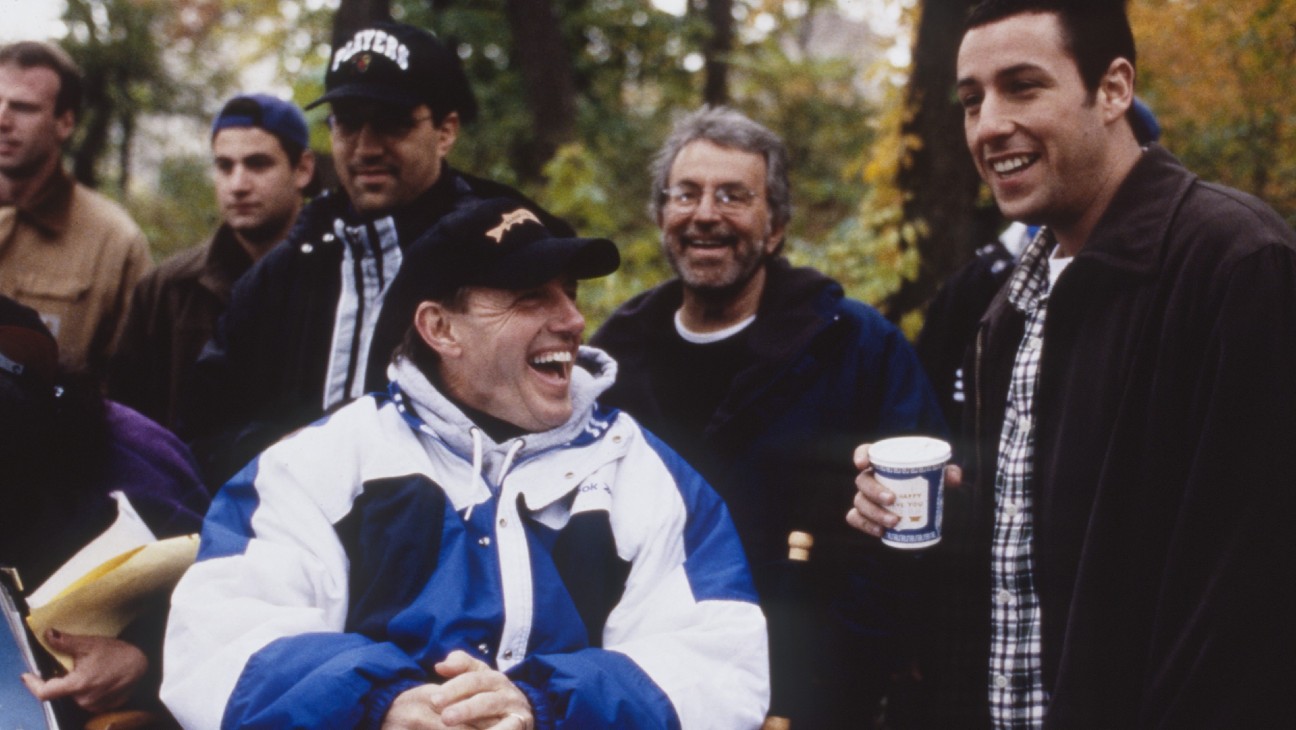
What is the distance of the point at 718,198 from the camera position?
3518 millimetres

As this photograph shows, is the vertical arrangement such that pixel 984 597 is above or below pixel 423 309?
below

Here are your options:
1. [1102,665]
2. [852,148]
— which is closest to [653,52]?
[852,148]

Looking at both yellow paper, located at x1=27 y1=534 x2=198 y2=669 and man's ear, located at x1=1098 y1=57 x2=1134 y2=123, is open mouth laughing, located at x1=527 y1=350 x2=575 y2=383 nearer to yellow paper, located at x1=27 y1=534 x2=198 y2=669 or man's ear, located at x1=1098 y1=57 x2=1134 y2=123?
yellow paper, located at x1=27 y1=534 x2=198 y2=669

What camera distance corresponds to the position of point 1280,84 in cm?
602

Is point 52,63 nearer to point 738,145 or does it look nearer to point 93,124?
point 738,145

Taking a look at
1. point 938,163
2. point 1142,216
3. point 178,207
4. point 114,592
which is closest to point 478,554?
point 114,592

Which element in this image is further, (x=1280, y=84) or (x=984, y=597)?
(x=1280, y=84)

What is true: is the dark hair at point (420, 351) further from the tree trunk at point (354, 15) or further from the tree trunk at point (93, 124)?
the tree trunk at point (93, 124)

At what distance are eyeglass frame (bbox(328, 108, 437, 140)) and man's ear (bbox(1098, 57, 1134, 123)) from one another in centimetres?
212

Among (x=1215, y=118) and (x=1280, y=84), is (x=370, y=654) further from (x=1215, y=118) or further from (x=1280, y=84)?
(x=1215, y=118)

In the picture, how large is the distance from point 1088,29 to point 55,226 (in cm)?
420

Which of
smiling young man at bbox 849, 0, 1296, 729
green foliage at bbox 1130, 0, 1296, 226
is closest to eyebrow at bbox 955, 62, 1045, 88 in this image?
smiling young man at bbox 849, 0, 1296, 729

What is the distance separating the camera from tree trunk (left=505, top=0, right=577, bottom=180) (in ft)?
32.3

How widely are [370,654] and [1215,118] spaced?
24.6 ft
